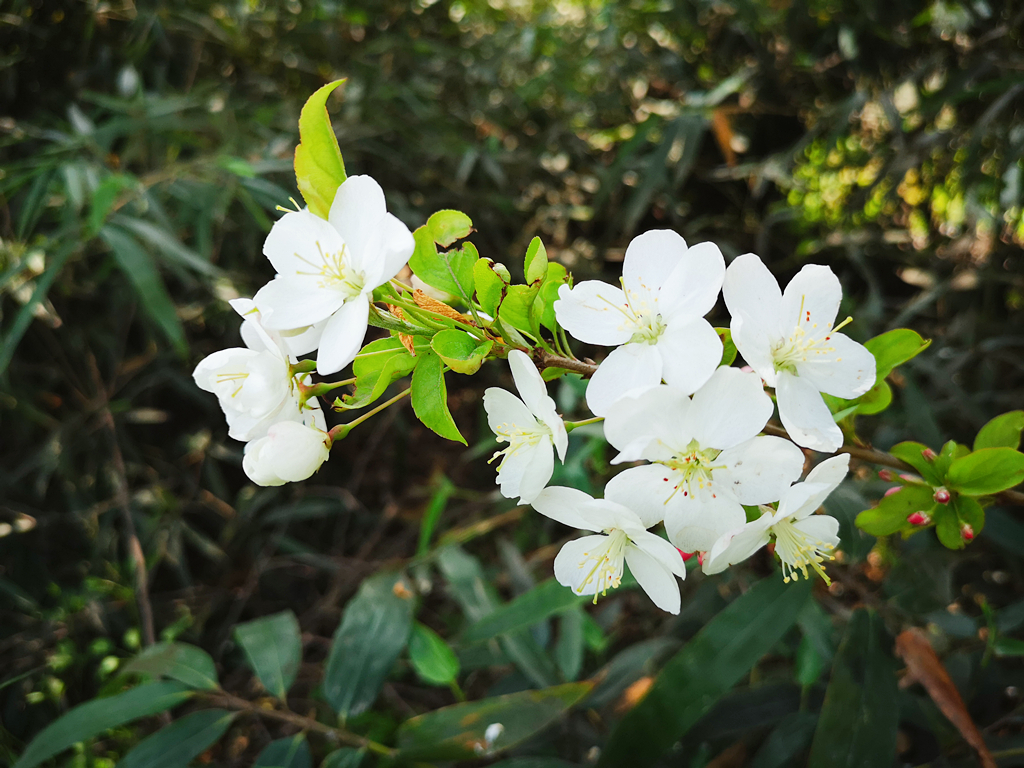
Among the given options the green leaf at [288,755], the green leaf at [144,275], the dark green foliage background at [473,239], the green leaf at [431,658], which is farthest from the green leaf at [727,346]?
the green leaf at [144,275]

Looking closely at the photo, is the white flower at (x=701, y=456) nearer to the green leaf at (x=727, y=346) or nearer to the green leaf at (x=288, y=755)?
the green leaf at (x=727, y=346)

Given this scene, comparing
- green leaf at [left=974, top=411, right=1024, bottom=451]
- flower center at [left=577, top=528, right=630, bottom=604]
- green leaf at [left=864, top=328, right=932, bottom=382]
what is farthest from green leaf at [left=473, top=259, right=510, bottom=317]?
green leaf at [left=974, top=411, right=1024, bottom=451]

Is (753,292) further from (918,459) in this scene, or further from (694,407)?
(918,459)

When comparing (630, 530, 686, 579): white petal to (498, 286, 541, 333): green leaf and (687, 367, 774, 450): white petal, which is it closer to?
(687, 367, 774, 450): white petal

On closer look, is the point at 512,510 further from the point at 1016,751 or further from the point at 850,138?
the point at 850,138

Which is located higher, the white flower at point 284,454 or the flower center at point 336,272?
the flower center at point 336,272

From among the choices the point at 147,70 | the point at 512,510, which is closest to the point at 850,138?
the point at 512,510
